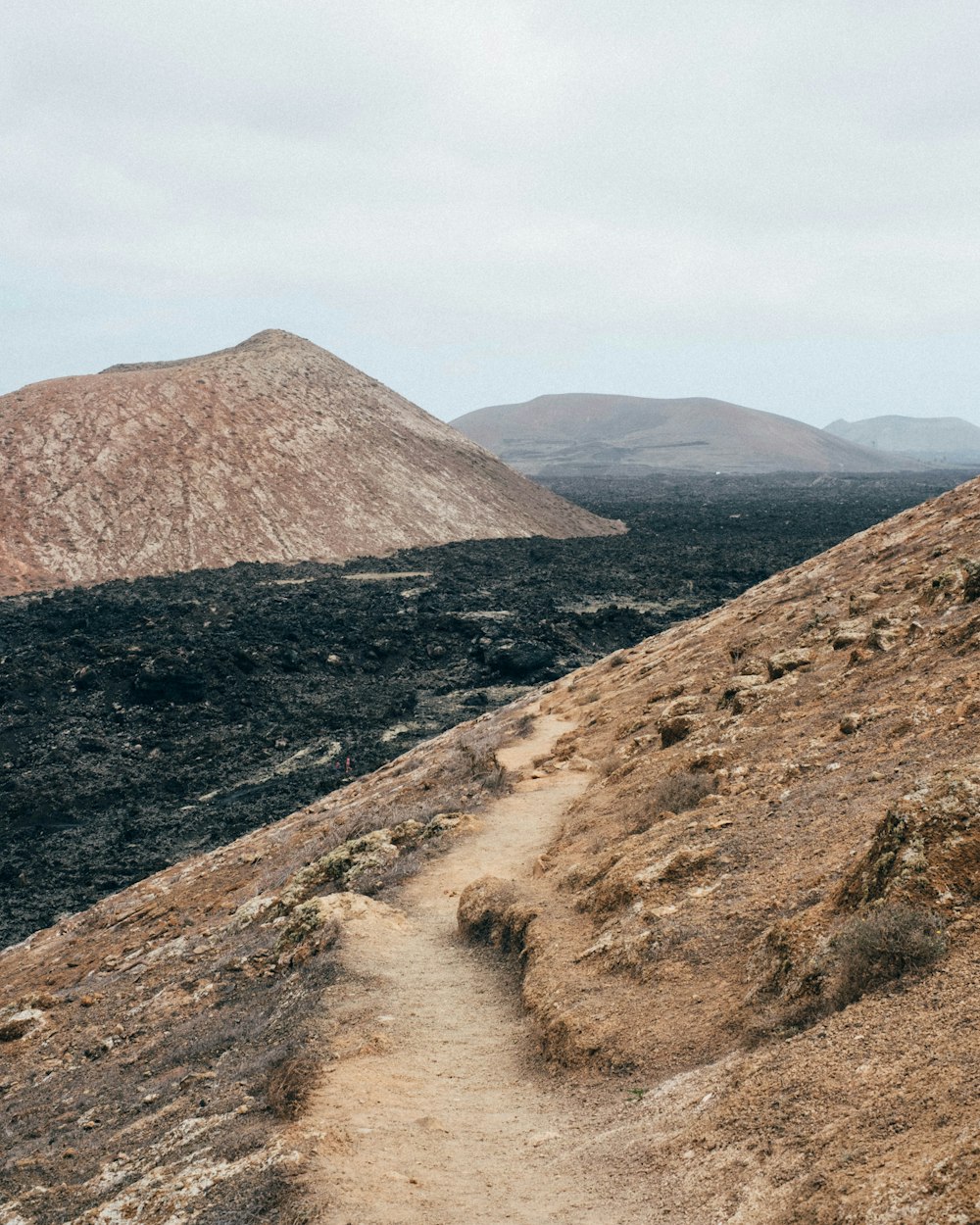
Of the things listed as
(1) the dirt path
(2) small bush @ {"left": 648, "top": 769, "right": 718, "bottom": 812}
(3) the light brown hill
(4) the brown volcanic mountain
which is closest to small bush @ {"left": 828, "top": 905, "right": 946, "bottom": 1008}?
(3) the light brown hill

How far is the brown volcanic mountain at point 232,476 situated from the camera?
186 ft

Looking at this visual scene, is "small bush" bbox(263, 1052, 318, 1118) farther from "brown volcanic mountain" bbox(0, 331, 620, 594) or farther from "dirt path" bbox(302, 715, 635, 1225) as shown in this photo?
"brown volcanic mountain" bbox(0, 331, 620, 594)

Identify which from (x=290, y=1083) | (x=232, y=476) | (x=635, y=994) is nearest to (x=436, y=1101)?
(x=290, y=1083)

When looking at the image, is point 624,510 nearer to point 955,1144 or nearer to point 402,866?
point 402,866

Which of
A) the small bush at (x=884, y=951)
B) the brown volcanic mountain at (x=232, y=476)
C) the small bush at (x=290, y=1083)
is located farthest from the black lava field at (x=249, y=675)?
the small bush at (x=884, y=951)

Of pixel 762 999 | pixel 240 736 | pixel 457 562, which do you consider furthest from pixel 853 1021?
pixel 457 562

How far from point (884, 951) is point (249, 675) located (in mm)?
27914

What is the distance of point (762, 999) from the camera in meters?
6.35

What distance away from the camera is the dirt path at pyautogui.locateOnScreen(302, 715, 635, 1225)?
5.26 meters

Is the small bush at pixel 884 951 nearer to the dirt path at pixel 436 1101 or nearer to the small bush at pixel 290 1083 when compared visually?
the dirt path at pixel 436 1101

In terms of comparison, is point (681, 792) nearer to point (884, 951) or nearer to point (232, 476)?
point (884, 951)

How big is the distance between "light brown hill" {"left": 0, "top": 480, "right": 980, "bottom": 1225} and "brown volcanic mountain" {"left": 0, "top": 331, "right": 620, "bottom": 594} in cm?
4383

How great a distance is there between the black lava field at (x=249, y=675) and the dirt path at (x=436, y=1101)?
10664 mm

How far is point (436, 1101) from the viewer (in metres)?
6.73
